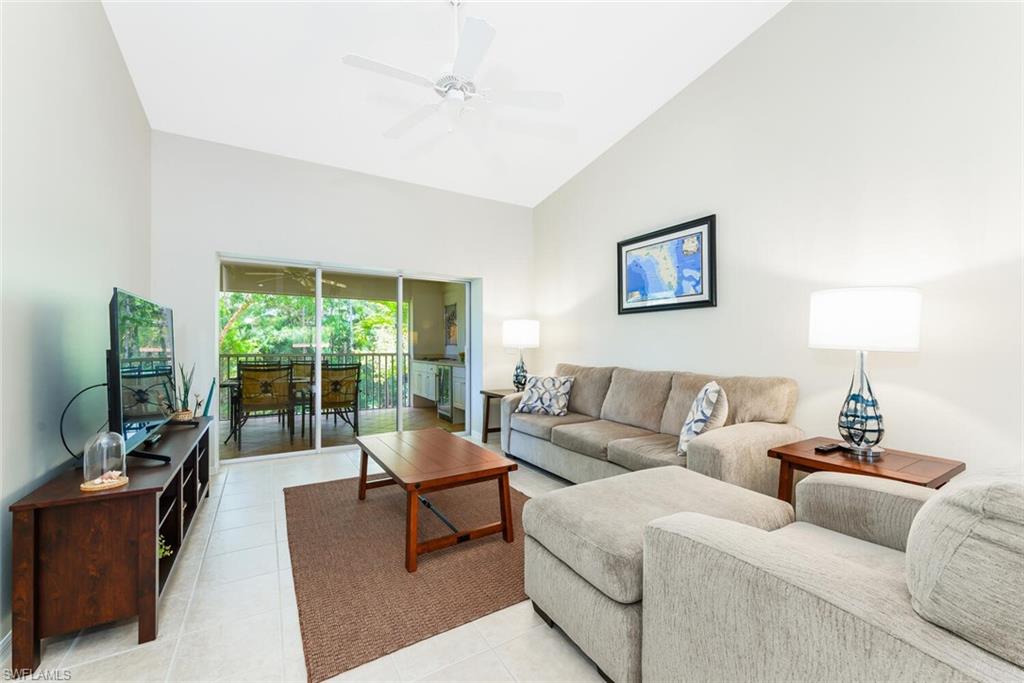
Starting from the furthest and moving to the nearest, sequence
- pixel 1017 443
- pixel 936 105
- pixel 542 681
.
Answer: pixel 936 105, pixel 1017 443, pixel 542 681

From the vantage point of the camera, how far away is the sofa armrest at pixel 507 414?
4037 mm

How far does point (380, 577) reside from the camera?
205 cm

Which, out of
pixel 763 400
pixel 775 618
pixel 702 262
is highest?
pixel 702 262

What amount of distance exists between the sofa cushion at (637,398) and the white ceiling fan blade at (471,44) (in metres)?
2.50

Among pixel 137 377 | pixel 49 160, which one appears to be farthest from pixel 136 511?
pixel 49 160

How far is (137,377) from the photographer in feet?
6.64

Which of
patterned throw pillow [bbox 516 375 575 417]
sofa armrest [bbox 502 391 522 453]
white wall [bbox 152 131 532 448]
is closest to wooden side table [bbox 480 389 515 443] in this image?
white wall [bbox 152 131 532 448]

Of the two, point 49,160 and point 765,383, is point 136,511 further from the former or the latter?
point 765,383

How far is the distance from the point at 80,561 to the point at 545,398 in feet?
9.98

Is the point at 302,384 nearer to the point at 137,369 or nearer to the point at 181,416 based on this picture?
the point at 181,416

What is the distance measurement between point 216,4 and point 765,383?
3.99 metres

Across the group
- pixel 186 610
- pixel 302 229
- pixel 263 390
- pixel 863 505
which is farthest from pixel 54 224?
pixel 863 505

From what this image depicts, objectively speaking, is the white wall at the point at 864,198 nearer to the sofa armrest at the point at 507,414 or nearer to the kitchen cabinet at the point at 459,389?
the sofa armrest at the point at 507,414

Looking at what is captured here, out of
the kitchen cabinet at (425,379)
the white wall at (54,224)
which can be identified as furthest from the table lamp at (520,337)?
the white wall at (54,224)
